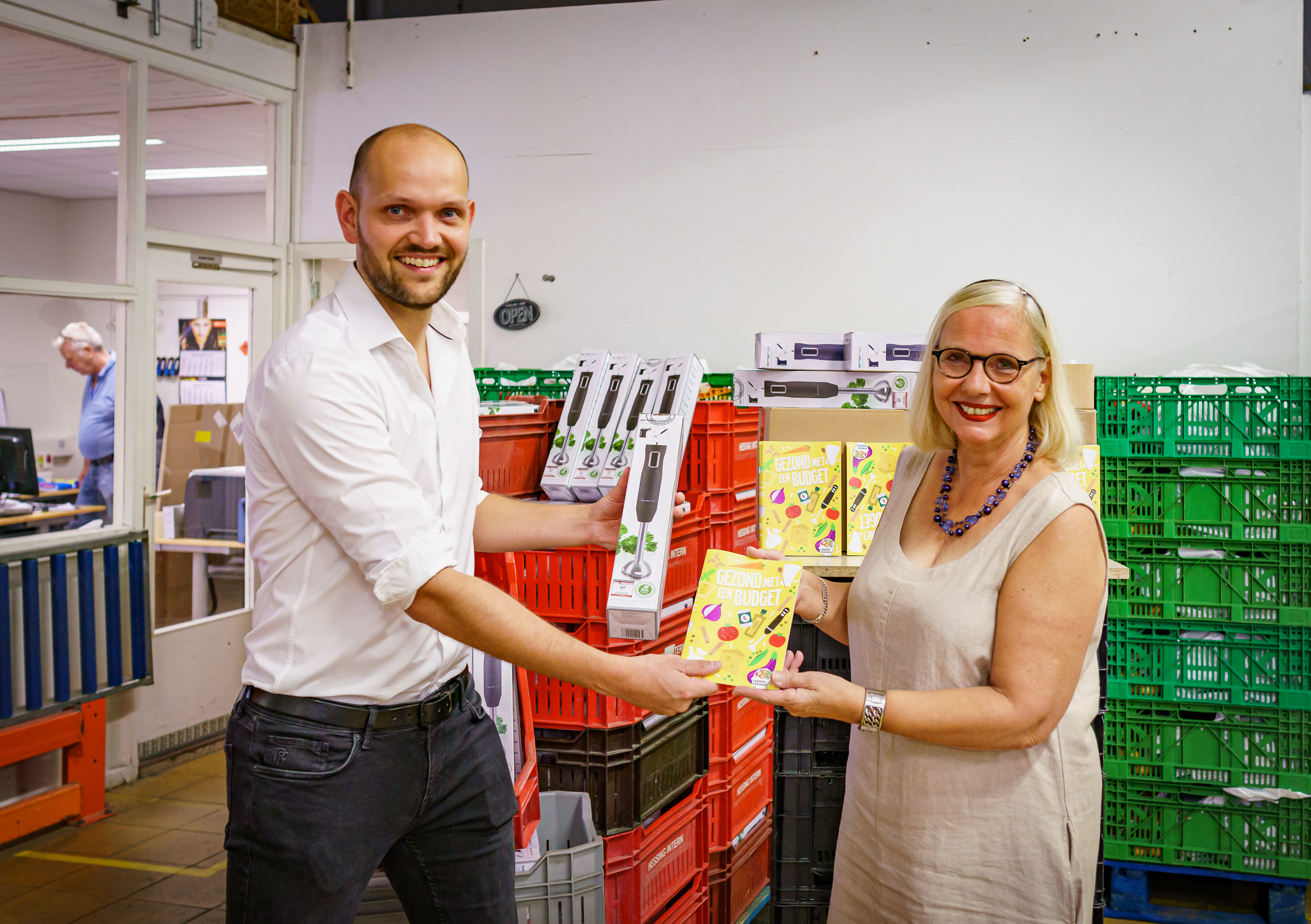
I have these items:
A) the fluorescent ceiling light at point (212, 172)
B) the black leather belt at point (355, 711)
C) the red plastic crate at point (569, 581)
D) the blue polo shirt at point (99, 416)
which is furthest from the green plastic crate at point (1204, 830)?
the fluorescent ceiling light at point (212, 172)

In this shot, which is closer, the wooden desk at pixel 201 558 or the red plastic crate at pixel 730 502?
the red plastic crate at pixel 730 502

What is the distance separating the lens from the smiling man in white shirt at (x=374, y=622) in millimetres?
1628

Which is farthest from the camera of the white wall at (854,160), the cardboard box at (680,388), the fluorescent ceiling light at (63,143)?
the fluorescent ceiling light at (63,143)

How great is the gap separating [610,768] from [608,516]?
0.77 m

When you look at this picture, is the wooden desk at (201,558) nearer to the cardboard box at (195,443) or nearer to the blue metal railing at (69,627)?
the cardboard box at (195,443)

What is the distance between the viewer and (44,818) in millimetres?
4246

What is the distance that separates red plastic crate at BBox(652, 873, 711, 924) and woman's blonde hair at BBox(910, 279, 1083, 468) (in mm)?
1854

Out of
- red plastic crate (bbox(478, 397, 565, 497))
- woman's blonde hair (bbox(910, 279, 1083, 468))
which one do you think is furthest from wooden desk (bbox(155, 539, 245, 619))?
woman's blonde hair (bbox(910, 279, 1083, 468))

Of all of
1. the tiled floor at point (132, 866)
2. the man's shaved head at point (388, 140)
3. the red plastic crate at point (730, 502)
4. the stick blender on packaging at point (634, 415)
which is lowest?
the tiled floor at point (132, 866)

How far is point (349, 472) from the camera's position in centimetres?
161

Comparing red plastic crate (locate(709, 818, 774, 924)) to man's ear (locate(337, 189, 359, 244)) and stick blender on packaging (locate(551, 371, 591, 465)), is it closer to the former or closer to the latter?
stick blender on packaging (locate(551, 371, 591, 465))

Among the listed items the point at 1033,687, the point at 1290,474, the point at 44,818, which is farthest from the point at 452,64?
the point at 1033,687

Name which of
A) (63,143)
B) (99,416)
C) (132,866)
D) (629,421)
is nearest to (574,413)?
(629,421)

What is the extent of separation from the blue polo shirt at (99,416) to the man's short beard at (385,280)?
12.4 feet
